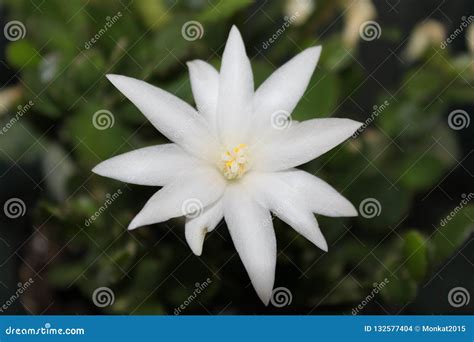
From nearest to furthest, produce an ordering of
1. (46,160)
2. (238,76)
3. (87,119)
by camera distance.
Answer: (238,76) < (87,119) < (46,160)

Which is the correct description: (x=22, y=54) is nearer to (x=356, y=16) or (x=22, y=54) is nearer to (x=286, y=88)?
(x=286, y=88)

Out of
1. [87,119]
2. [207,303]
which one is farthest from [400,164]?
[87,119]

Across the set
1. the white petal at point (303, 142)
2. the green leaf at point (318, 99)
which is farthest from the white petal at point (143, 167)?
the green leaf at point (318, 99)

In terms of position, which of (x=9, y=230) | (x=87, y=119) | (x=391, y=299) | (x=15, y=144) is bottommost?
(x=9, y=230)

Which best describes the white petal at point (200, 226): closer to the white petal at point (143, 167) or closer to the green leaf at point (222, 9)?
the white petal at point (143, 167)

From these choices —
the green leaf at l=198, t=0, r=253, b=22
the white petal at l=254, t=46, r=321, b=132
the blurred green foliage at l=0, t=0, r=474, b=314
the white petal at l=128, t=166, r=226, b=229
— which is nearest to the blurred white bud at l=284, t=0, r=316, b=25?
the blurred green foliage at l=0, t=0, r=474, b=314

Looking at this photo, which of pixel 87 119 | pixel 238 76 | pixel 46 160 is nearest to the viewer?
pixel 238 76

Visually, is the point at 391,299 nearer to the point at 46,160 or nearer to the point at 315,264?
the point at 315,264

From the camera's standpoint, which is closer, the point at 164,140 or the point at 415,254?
the point at 415,254

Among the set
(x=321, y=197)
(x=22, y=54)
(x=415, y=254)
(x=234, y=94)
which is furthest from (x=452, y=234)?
(x=22, y=54)
